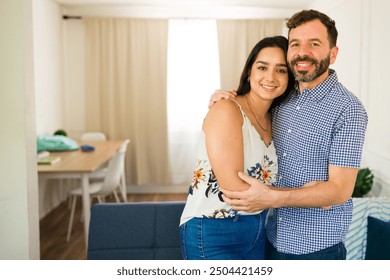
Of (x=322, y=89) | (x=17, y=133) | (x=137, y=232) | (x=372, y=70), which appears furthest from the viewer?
(x=372, y=70)

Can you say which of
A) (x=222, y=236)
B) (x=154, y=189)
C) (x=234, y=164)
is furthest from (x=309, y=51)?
(x=154, y=189)

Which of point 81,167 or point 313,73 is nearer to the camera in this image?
point 313,73

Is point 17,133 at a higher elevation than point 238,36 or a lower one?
lower

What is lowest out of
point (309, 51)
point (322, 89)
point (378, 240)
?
point (378, 240)

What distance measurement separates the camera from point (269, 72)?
1313 millimetres

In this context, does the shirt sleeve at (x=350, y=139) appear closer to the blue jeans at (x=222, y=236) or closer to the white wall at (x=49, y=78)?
the blue jeans at (x=222, y=236)

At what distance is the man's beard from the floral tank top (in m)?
0.20

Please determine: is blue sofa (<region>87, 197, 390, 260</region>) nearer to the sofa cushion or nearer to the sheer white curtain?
the sofa cushion

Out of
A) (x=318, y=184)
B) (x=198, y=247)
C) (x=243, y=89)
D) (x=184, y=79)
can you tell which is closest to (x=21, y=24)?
(x=243, y=89)

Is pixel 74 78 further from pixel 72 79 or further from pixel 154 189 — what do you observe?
pixel 154 189

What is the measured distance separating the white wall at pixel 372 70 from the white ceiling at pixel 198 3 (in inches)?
67.1

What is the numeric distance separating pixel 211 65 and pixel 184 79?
36 centimetres

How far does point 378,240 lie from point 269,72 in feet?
3.19

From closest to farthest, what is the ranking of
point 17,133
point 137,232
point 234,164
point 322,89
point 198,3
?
point 234,164 < point 322,89 < point 17,133 < point 137,232 < point 198,3
